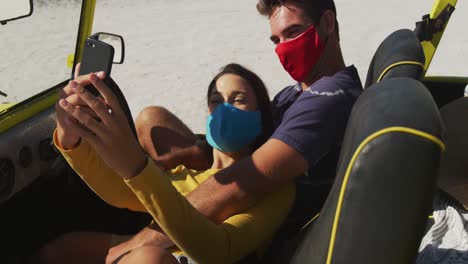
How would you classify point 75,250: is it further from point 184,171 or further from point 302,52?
point 302,52

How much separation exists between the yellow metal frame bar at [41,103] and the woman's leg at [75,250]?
1.82 ft

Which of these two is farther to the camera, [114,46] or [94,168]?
[114,46]

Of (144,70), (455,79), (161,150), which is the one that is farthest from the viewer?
(144,70)

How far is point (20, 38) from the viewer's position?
2.34 m

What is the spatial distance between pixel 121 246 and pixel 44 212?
1.49ft

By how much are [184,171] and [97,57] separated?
81cm

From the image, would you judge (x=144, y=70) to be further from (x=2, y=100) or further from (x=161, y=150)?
(x=2, y=100)

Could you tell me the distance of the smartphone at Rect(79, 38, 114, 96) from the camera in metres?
1.94

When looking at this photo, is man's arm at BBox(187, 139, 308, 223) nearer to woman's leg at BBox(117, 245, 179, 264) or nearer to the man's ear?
woman's leg at BBox(117, 245, 179, 264)

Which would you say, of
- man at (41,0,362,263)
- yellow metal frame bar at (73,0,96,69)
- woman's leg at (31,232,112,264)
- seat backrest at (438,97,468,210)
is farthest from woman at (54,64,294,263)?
seat backrest at (438,97,468,210)

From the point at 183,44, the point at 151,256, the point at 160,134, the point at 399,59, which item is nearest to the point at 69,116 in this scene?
the point at 151,256

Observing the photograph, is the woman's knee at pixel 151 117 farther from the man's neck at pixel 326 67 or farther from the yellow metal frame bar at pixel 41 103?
the man's neck at pixel 326 67

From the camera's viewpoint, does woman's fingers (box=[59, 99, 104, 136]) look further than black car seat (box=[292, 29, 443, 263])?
Yes

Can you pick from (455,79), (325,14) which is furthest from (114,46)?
(455,79)
